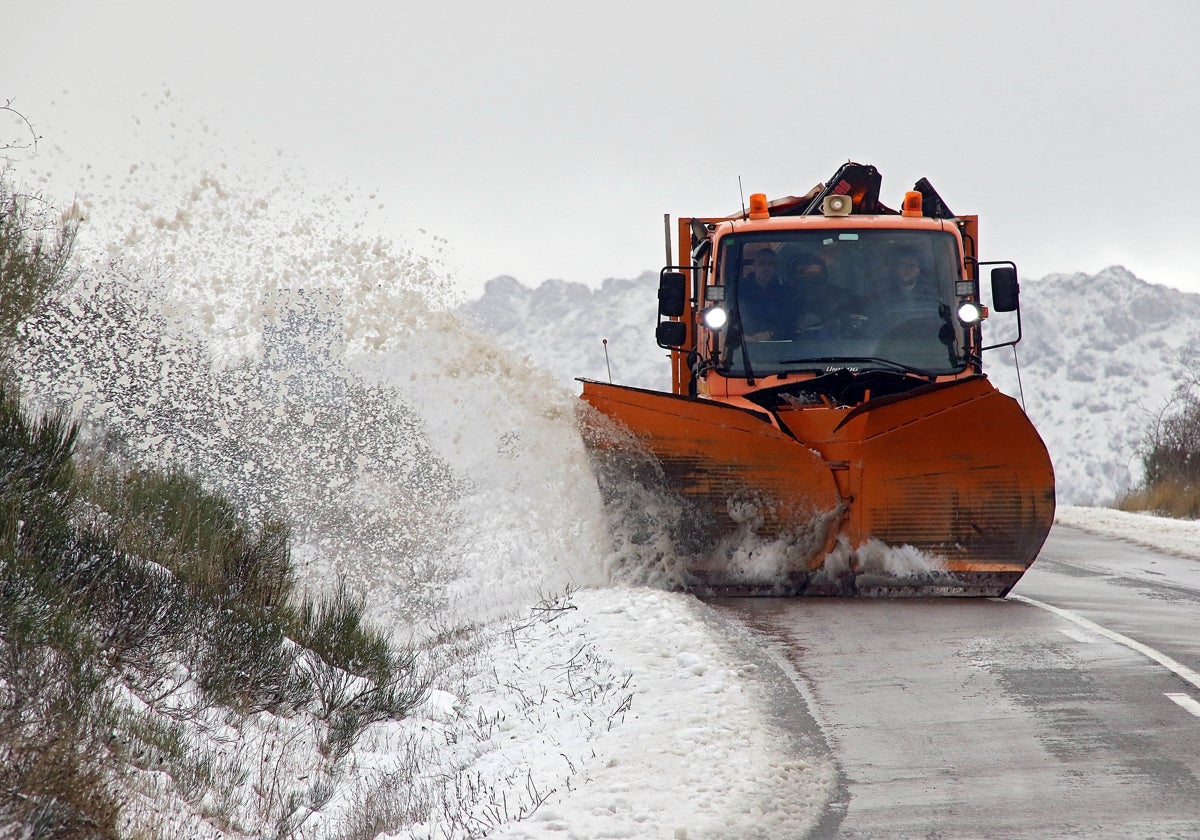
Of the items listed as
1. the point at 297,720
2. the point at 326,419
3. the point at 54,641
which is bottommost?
the point at 297,720

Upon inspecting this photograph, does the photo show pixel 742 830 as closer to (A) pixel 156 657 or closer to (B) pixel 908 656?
(B) pixel 908 656

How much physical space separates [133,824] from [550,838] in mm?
1780

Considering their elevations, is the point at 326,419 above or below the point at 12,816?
above

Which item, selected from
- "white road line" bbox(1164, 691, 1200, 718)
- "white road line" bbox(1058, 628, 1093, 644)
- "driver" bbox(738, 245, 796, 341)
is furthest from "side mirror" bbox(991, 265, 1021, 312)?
"white road line" bbox(1164, 691, 1200, 718)

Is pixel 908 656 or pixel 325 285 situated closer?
pixel 908 656

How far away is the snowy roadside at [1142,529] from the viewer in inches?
635

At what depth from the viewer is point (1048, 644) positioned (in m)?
7.92

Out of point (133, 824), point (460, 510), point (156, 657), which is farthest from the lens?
point (460, 510)

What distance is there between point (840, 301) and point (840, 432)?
1717 mm

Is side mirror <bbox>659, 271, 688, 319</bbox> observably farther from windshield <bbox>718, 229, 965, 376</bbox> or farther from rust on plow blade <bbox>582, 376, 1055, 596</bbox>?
rust on plow blade <bbox>582, 376, 1055, 596</bbox>

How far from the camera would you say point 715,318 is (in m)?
10.6

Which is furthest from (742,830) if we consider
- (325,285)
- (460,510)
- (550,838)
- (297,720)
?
(460,510)

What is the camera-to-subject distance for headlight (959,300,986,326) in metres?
10.6

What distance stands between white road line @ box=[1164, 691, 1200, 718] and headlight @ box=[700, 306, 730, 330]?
4975mm
